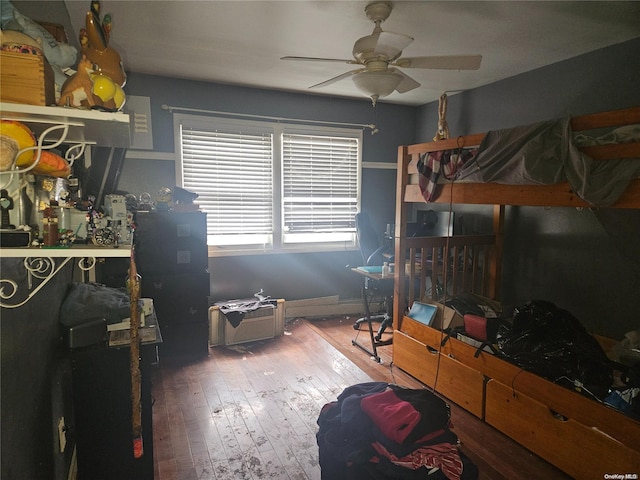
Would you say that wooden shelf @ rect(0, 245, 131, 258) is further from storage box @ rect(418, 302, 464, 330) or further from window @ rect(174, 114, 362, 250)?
window @ rect(174, 114, 362, 250)

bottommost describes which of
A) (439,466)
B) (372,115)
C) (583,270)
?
(439,466)

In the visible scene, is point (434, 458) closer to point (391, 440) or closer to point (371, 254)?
point (391, 440)

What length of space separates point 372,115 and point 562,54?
2.10 m

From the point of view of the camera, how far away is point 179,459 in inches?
85.5

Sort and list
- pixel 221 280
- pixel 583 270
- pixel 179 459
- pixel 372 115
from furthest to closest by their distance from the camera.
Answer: pixel 372 115 < pixel 221 280 < pixel 583 270 < pixel 179 459

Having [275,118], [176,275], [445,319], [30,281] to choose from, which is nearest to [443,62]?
[445,319]

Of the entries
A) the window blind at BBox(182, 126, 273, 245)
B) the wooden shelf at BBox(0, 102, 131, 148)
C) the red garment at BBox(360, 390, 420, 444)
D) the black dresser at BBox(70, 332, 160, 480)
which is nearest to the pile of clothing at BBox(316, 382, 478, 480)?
the red garment at BBox(360, 390, 420, 444)

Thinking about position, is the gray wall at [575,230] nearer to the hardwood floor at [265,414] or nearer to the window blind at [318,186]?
the hardwood floor at [265,414]

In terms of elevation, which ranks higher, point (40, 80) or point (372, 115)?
point (372, 115)

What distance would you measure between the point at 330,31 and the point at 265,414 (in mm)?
2588

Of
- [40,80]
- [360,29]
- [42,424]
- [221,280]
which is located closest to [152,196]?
[221,280]

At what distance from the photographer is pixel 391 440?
1.65 meters

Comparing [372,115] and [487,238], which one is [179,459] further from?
[372,115]

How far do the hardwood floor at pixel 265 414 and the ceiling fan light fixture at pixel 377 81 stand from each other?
2097 mm
